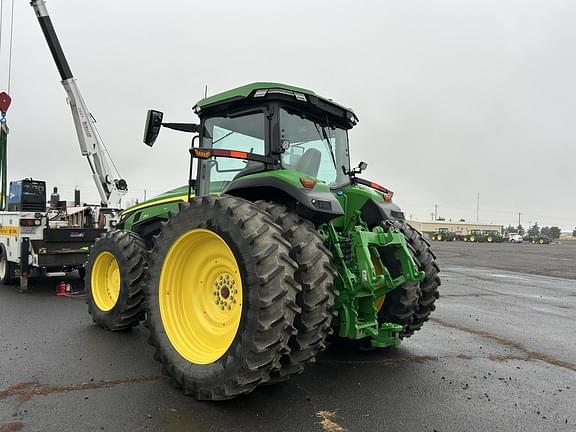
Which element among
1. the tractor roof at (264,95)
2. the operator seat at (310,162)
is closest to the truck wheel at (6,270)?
the tractor roof at (264,95)

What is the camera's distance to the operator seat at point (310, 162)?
448 centimetres

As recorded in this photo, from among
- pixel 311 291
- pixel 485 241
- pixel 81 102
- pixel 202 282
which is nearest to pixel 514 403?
pixel 311 291

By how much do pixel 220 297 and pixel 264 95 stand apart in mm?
1947

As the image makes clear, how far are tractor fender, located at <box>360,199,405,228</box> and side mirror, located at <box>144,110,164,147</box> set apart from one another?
257cm

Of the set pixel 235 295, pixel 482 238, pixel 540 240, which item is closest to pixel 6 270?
pixel 235 295

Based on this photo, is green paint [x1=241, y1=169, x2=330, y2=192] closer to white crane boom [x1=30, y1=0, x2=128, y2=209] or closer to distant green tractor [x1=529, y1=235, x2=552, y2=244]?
white crane boom [x1=30, y1=0, x2=128, y2=209]

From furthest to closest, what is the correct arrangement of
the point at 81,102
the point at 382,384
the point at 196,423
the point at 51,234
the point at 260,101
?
the point at 81,102 < the point at 51,234 < the point at 260,101 < the point at 382,384 < the point at 196,423

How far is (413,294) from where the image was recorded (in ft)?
15.1

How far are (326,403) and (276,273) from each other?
1220 millimetres

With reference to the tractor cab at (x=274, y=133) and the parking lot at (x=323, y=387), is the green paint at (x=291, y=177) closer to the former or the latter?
the tractor cab at (x=274, y=133)

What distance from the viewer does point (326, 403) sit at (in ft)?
11.5

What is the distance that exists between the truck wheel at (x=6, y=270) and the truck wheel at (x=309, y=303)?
8465mm

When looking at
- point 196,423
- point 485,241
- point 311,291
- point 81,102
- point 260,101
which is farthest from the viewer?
point 485,241

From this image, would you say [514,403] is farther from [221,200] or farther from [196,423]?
[221,200]
